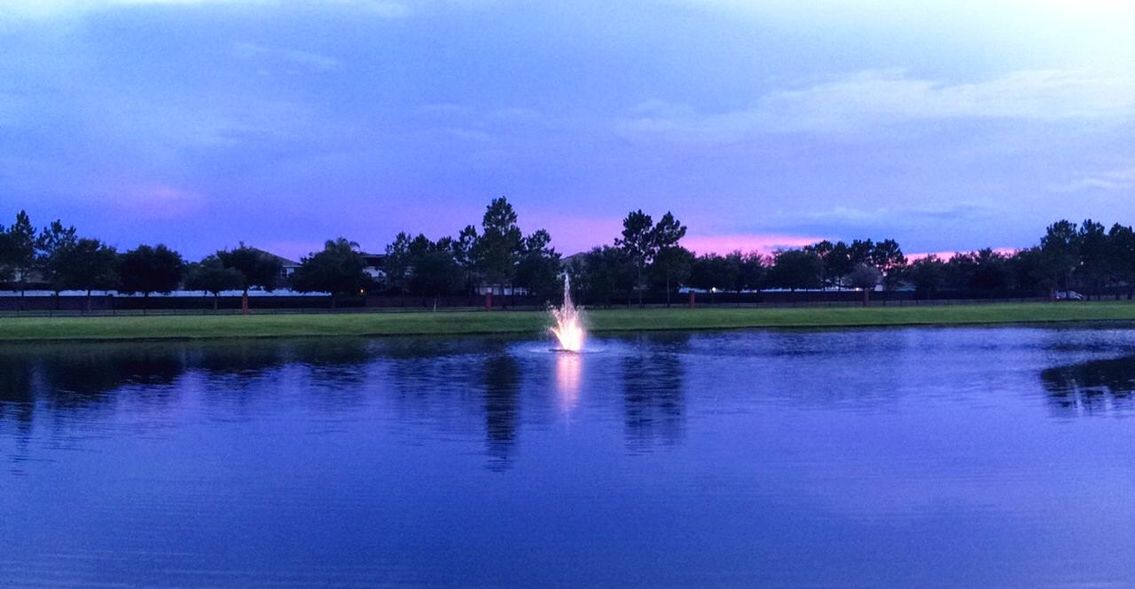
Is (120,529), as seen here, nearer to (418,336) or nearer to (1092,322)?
(418,336)

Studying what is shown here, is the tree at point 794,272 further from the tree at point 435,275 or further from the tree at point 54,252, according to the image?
the tree at point 54,252

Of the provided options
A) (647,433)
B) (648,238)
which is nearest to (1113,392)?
(647,433)

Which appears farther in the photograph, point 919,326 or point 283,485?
point 919,326

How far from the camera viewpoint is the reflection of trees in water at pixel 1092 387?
1916 centimetres

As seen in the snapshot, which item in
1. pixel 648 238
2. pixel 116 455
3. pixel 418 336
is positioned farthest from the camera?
pixel 648 238

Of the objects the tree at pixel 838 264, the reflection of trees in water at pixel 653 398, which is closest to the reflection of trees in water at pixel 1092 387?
the reflection of trees in water at pixel 653 398

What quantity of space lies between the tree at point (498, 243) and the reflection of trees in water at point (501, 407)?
58.6m

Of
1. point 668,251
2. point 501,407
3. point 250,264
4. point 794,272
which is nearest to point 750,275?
point 794,272

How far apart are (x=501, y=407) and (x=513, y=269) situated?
2833 inches

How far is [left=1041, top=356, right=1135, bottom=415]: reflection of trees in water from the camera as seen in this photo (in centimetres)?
1916

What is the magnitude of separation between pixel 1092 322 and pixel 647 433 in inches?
2046

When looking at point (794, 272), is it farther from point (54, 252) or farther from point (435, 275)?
point (54, 252)

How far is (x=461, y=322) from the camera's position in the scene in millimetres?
53469

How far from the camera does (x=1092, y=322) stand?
58281 millimetres
